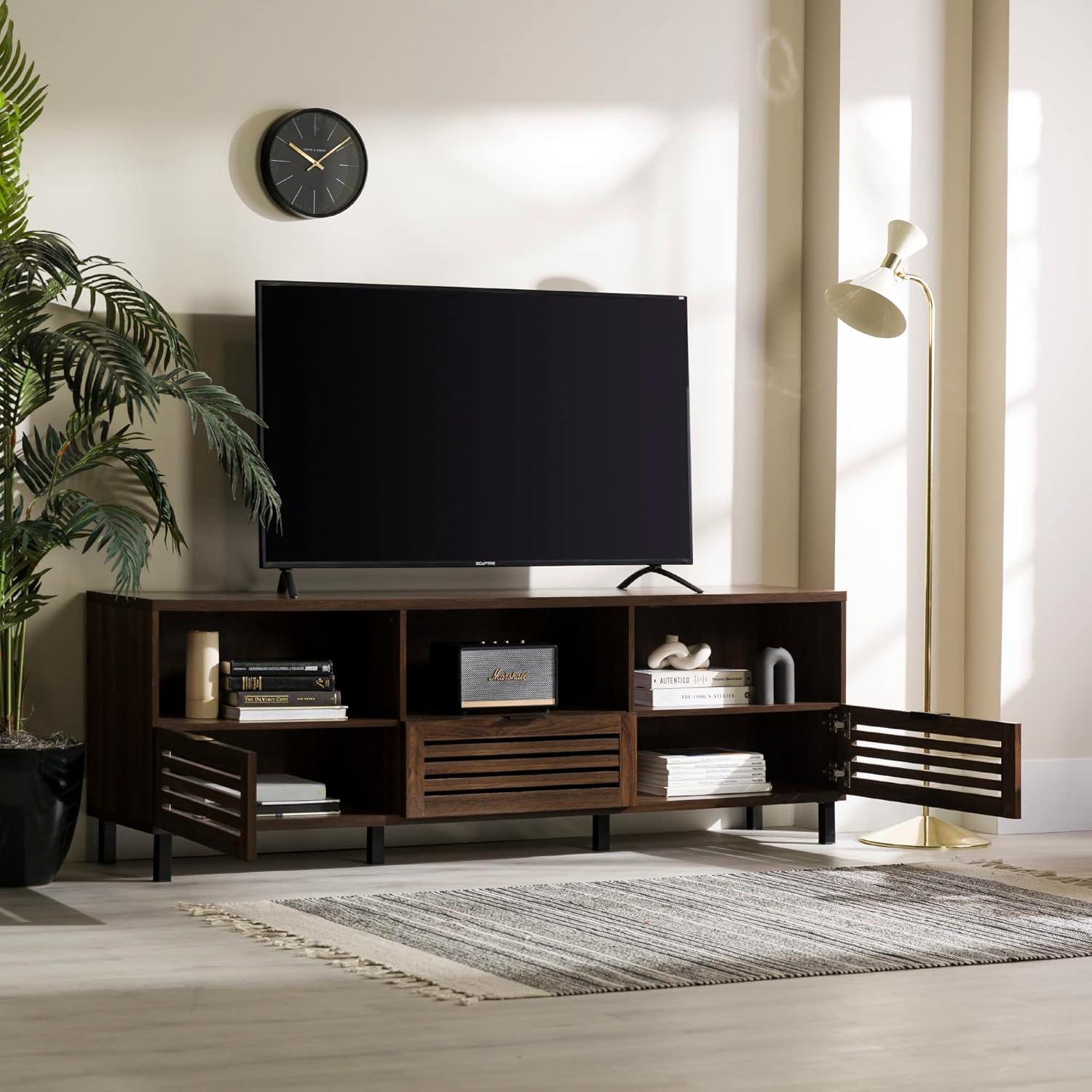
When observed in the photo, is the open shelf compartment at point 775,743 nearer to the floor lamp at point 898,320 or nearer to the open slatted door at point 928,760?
the open slatted door at point 928,760

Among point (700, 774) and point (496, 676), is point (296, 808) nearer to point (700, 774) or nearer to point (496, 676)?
point (496, 676)

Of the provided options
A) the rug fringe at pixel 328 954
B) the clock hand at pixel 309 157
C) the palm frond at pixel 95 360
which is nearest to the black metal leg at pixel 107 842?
the rug fringe at pixel 328 954

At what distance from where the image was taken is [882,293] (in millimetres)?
5039

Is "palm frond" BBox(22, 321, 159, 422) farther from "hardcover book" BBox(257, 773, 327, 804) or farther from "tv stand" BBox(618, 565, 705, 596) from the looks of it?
"tv stand" BBox(618, 565, 705, 596)

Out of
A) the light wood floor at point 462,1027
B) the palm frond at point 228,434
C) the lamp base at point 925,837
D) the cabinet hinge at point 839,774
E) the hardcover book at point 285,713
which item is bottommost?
the light wood floor at point 462,1027

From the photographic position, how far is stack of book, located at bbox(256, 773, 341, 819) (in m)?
4.45

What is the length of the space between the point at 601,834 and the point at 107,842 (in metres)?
1.31

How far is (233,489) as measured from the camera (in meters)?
4.49

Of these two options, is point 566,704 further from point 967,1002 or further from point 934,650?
point 967,1002

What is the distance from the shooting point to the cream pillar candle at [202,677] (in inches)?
176

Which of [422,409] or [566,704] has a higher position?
[422,409]

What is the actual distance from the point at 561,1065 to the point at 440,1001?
436 mm

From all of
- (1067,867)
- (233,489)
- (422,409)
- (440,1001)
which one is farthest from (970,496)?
(440,1001)

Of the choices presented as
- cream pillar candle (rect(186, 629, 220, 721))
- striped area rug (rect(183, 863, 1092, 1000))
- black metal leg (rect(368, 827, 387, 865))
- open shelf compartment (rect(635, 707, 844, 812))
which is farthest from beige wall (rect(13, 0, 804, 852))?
striped area rug (rect(183, 863, 1092, 1000))
